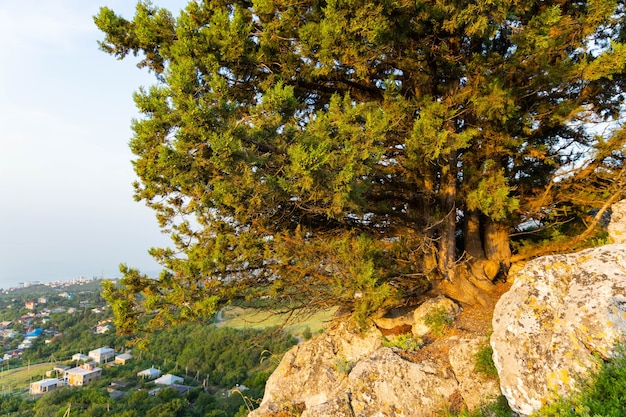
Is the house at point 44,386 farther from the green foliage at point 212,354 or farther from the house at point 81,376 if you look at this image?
the green foliage at point 212,354

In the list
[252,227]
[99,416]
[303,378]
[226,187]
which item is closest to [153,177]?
[226,187]

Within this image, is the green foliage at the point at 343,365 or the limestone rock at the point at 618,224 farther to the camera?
the green foliage at the point at 343,365

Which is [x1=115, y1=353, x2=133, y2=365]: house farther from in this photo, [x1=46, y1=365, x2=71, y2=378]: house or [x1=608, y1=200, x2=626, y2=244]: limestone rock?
[x1=608, y1=200, x2=626, y2=244]: limestone rock

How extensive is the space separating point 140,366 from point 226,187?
49875mm

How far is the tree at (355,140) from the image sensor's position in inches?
148

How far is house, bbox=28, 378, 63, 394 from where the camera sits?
36.6m

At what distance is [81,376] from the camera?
3884cm

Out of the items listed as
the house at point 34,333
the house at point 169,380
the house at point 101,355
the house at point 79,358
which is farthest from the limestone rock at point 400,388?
the house at point 34,333

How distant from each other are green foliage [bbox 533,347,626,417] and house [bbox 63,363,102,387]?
4896cm

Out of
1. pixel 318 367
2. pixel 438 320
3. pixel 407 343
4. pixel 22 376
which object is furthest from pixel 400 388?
pixel 22 376

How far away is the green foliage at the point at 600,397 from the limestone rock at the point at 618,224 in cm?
291

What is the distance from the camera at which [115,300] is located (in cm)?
437

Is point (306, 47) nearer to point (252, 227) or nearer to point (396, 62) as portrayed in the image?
point (396, 62)

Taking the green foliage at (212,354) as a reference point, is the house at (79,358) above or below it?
above
